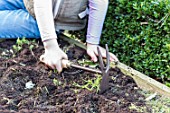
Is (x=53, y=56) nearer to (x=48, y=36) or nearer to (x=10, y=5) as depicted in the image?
(x=48, y=36)

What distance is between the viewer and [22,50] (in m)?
2.92

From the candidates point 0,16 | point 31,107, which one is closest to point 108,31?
point 0,16

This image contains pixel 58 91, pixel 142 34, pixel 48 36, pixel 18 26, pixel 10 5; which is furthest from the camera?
pixel 10 5

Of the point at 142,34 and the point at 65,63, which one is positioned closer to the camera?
the point at 65,63

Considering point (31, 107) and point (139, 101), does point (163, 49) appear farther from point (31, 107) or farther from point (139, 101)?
point (31, 107)

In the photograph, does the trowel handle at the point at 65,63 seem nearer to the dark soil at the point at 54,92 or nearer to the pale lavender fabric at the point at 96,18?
the dark soil at the point at 54,92

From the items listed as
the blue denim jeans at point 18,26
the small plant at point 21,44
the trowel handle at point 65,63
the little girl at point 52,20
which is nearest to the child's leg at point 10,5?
the little girl at point 52,20

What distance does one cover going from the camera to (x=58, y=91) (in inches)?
93.2

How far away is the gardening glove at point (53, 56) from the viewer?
2.58 m

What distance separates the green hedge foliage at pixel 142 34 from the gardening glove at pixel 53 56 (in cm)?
56

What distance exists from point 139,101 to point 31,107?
617 millimetres

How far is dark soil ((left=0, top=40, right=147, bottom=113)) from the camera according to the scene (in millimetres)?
2205

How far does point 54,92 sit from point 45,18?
1.95 ft

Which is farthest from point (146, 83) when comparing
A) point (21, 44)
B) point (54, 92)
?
point (21, 44)
